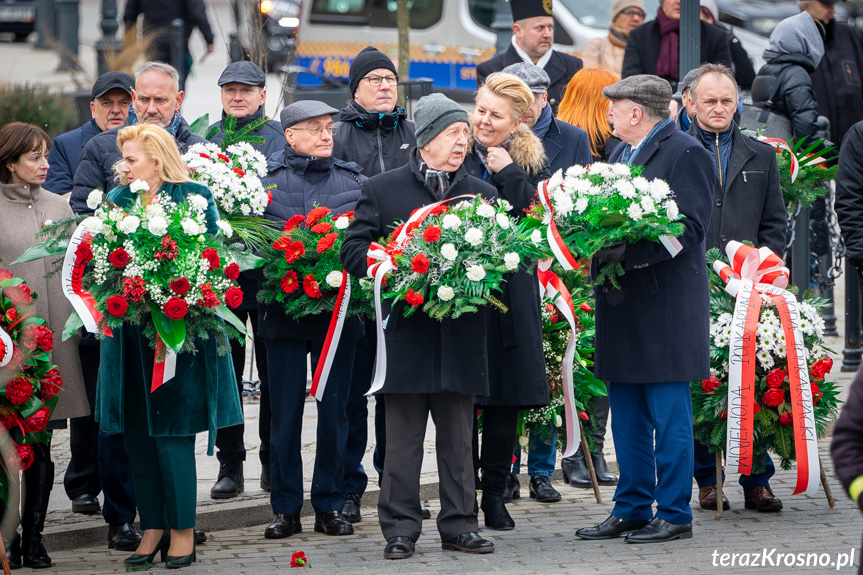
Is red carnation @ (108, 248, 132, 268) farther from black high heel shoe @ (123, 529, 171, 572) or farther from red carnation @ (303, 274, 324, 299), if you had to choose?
black high heel shoe @ (123, 529, 171, 572)

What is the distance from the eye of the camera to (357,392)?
7367 millimetres

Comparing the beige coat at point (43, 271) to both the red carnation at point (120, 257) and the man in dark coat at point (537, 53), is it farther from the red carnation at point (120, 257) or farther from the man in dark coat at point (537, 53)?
the man in dark coat at point (537, 53)

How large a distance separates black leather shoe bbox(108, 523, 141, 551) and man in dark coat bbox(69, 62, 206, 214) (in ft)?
5.55

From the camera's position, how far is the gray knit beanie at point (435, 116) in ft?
20.7

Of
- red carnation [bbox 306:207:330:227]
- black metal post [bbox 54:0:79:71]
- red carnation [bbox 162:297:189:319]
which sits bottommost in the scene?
red carnation [bbox 162:297:189:319]

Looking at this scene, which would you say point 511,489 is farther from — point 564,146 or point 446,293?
point 446,293

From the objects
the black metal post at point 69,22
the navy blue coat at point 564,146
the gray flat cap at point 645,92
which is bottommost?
the navy blue coat at point 564,146

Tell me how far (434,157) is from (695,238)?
4.41 ft

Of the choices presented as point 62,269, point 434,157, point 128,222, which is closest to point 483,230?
point 434,157

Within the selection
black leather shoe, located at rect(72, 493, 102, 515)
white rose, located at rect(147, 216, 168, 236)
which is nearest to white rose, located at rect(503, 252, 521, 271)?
white rose, located at rect(147, 216, 168, 236)

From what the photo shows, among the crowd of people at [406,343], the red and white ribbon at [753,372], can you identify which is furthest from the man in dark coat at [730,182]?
the red and white ribbon at [753,372]

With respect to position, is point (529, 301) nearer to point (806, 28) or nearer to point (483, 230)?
point (483, 230)

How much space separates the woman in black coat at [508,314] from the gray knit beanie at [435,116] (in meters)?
0.43

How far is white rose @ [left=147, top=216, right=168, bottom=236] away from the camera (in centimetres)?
589
